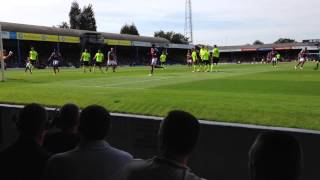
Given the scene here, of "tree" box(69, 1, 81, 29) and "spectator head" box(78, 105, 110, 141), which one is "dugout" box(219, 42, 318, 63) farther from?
"spectator head" box(78, 105, 110, 141)

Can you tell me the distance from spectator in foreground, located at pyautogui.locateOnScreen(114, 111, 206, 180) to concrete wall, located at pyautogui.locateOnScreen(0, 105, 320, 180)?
4.27m

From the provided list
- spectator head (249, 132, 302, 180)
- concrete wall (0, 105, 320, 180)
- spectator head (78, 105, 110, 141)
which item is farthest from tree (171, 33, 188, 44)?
spectator head (249, 132, 302, 180)

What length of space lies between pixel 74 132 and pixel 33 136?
0.63 meters

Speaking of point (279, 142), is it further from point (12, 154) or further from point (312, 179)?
point (312, 179)

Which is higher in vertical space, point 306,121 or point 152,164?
point 152,164

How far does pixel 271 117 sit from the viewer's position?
469 inches

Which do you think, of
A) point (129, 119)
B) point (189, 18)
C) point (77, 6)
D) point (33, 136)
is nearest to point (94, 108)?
point (33, 136)

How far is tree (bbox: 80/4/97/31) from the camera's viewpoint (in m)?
151

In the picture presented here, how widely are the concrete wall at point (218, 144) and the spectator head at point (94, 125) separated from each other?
3.15m

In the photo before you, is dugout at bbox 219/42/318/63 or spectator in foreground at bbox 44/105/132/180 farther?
dugout at bbox 219/42/318/63

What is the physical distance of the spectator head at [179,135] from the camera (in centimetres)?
366

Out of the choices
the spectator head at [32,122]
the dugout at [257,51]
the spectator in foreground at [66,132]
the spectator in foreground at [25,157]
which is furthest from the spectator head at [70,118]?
the dugout at [257,51]

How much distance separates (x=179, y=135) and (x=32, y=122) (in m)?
2.07

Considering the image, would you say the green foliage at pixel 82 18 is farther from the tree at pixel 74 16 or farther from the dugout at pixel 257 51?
the dugout at pixel 257 51
